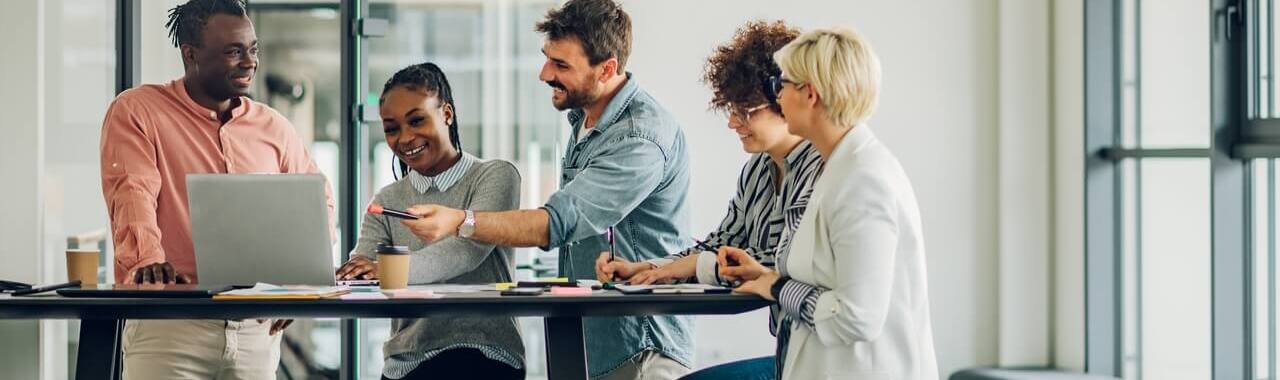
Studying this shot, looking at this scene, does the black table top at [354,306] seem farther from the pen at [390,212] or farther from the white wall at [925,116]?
the white wall at [925,116]

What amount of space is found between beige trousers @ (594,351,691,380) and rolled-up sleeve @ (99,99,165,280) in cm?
107

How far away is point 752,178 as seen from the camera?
3.07 metres

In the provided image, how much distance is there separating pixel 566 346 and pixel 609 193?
1.39ft

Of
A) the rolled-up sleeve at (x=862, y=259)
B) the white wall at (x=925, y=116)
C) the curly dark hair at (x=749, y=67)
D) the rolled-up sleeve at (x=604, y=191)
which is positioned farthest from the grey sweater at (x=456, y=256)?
the white wall at (x=925, y=116)

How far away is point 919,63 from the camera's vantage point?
5469 millimetres

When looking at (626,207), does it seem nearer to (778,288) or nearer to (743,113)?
(743,113)

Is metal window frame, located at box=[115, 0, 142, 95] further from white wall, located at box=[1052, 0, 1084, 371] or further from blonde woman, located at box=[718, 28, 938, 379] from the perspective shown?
white wall, located at box=[1052, 0, 1084, 371]

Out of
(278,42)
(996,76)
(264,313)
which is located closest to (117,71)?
(278,42)

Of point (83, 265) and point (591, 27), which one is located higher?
point (591, 27)

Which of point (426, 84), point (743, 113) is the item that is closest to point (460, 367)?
point (426, 84)

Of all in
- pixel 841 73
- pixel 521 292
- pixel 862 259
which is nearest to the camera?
pixel 862 259

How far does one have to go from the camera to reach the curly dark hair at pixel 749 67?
2943mm

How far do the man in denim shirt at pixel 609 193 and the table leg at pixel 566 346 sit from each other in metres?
0.27

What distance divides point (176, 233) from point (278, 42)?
3290 millimetres
